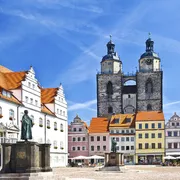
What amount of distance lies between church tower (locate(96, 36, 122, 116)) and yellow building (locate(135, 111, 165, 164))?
803 inches

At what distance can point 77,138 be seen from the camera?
85.8 meters

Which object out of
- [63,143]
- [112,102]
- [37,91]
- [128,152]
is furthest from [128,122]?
[37,91]

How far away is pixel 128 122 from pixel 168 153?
1010 cm

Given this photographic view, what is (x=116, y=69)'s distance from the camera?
4375 inches

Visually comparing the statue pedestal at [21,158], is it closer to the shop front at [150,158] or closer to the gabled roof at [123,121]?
the shop front at [150,158]

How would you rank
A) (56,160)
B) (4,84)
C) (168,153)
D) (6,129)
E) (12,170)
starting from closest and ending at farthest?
1. (12,170)
2. (6,129)
3. (4,84)
4. (56,160)
5. (168,153)

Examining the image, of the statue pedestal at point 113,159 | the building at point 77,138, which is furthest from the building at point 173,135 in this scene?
the statue pedestal at point 113,159

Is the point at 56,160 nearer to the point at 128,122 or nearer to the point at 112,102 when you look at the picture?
the point at 128,122

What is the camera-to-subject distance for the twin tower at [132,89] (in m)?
105

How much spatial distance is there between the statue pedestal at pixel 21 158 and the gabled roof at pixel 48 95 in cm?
3732

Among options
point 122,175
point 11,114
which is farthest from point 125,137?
point 122,175

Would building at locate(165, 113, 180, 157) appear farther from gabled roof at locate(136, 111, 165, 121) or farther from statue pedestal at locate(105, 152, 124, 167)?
statue pedestal at locate(105, 152, 124, 167)

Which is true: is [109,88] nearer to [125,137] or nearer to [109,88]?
[109,88]

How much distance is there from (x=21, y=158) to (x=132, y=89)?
281ft
